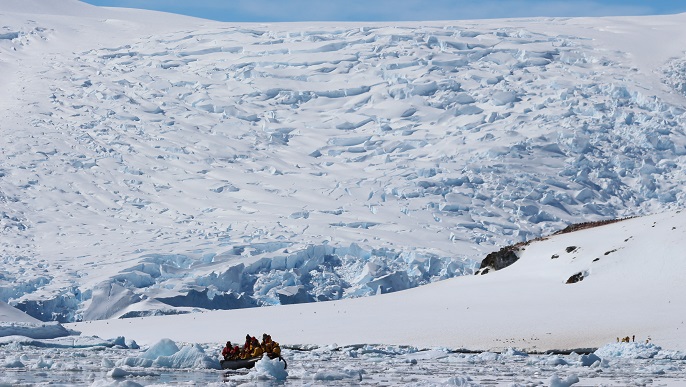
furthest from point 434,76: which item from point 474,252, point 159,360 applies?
point 159,360

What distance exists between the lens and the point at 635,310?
21.0m

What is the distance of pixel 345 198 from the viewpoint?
158ft

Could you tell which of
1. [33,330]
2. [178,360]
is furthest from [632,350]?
[33,330]

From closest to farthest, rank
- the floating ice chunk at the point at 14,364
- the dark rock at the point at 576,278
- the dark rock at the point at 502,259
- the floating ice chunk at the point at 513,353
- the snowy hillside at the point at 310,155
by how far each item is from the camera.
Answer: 1. the floating ice chunk at the point at 14,364
2. the floating ice chunk at the point at 513,353
3. the dark rock at the point at 576,278
4. the dark rock at the point at 502,259
5. the snowy hillside at the point at 310,155

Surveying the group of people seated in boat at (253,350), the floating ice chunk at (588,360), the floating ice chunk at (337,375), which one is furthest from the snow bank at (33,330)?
the floating ice chunk at (588,360)

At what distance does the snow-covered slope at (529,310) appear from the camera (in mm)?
20072

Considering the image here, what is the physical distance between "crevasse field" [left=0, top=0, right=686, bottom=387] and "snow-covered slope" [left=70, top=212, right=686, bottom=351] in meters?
0.11

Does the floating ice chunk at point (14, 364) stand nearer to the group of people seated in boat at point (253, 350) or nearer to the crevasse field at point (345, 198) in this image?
the crevasse field at point (345, 198)

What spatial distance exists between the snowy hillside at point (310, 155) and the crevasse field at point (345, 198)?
0.48 ft

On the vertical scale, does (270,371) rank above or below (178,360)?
below

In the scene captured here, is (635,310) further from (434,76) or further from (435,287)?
(434,76)

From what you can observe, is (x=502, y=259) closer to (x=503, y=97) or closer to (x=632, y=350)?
(x=632, y=350)

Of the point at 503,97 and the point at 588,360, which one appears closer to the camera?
the point at 588,360

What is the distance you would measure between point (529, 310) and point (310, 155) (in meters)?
31.9
